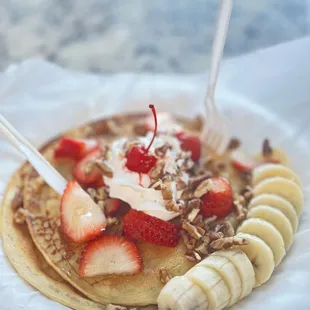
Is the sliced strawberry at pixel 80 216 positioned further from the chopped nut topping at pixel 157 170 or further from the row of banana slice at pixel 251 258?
the row of banana slice at pixel 251 258

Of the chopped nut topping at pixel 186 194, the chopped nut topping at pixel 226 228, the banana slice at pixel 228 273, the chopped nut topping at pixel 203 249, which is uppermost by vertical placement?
the chopped nut topping at pixel 186 194

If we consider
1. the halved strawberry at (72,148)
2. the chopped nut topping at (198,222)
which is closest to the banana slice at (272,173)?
the chopped nut topping at (198,222)

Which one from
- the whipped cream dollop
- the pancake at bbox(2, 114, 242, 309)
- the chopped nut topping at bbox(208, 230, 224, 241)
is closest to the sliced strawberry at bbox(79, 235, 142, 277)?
the pancake at bbox(2, 114, 242, 309)

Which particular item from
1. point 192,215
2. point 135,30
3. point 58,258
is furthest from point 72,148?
point 135,30

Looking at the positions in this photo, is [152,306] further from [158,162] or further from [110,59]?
[110,59]

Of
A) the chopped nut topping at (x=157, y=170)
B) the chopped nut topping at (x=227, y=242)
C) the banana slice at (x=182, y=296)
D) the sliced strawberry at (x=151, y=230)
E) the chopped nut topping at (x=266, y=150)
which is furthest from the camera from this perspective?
the chopped nut topping at (x=266, y=150)

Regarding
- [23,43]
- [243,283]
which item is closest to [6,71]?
[23,43]
